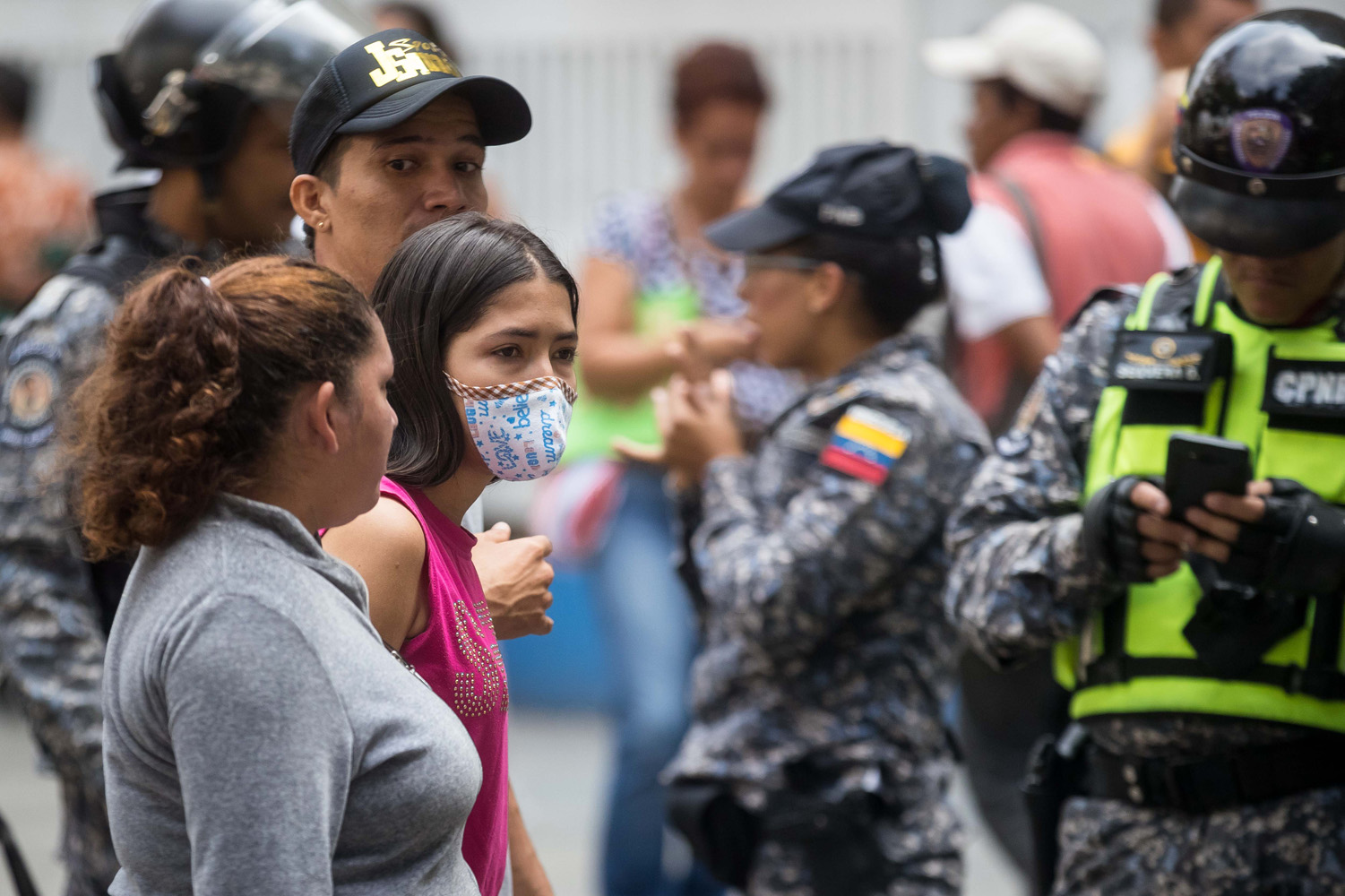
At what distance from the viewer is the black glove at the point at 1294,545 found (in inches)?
94.1

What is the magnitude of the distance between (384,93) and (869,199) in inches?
62.6

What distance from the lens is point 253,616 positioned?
155 cm

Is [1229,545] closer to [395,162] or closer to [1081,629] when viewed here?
[1081,629]

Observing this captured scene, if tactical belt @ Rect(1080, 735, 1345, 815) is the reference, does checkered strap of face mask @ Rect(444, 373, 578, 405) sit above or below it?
above

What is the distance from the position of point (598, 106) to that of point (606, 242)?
380 cm

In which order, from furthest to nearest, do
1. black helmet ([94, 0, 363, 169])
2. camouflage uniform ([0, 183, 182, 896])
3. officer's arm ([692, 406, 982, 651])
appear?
officer's arm ([692, 406, 982, 651]), black helmet ([94, 0, 363, 169]), camouflage uniform ([0, 183, 182, 896])

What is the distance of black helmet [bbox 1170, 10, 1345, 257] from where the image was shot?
2523mm

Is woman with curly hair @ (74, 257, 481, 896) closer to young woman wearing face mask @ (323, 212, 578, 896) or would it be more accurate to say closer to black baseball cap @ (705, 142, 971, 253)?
young woman wearing face mask @ (323, 212, 578, 896)

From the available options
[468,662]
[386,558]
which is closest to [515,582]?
[468,662]

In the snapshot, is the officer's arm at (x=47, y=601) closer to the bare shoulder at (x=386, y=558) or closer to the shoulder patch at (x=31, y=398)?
the shoulder patch at (x=31, y=398)

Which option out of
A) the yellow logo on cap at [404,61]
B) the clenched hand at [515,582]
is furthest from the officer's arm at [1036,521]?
the yellow logo on cap at [404,61]

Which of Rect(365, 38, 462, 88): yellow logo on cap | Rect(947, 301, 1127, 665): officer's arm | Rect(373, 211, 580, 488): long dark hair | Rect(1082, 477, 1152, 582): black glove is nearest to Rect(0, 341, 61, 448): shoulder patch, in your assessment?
Rect(365, 38, 462, 88): yellow logo on cap

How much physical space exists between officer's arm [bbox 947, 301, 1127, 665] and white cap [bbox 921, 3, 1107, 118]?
2.46m

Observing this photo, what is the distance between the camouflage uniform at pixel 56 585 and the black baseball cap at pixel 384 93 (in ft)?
3.21
